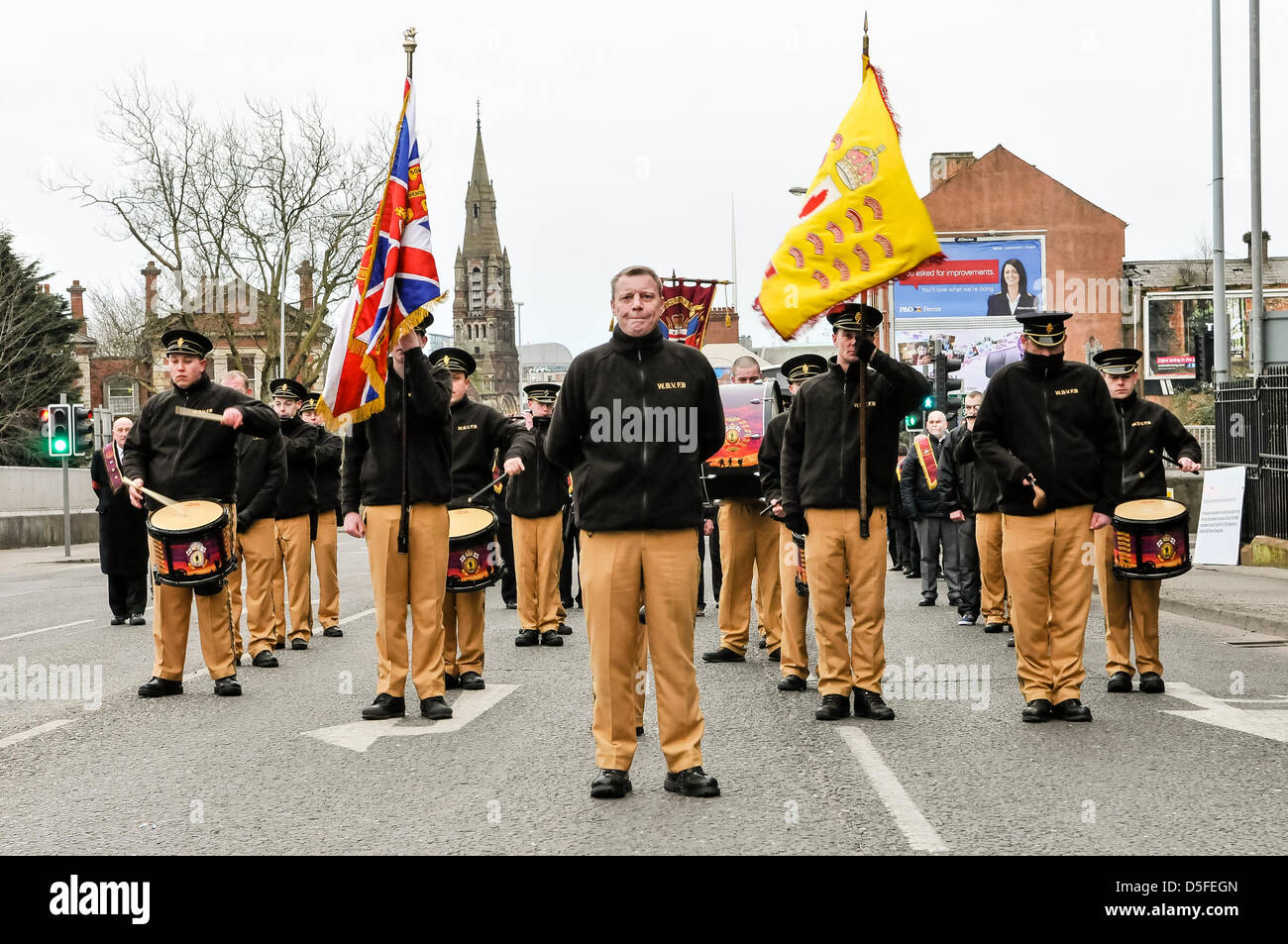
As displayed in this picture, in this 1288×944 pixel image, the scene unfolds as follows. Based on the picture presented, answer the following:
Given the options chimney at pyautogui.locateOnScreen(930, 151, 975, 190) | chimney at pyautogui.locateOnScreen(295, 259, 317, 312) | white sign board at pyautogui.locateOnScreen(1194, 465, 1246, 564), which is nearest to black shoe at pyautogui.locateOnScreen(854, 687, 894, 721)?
white sign board at pyautogui.locateOnScreen(1194, 465, 1246, 564)

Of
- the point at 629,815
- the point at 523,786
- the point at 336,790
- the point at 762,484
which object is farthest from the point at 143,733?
the point at 762,484

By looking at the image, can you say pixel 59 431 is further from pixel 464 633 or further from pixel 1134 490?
pixel 1134 490

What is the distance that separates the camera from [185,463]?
30.8 feet

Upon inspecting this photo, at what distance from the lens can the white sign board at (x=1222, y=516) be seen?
57.2 ft

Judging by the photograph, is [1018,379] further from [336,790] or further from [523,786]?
[336,790]

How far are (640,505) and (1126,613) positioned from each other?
441 centimetres

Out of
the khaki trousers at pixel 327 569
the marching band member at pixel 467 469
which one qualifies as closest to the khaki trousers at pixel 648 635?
the marching band member at pixel 467 469

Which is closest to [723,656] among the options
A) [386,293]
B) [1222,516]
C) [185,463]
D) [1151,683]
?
[1151,683]

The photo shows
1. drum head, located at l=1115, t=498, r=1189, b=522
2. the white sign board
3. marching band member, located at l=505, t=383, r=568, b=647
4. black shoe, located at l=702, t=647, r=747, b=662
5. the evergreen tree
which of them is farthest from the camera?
the evergreen tree

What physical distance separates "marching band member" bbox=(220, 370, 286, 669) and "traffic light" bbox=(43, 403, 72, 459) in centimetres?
1959

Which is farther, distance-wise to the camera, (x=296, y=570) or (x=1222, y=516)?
(x=1222, y=516)

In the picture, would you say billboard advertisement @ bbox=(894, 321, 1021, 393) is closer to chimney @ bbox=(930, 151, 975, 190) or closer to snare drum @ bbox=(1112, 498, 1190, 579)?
chimney @ bbox=(930, 151, 975, 190)

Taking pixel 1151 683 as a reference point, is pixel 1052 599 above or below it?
above

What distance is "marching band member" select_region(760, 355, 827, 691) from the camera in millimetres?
9462
